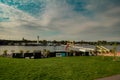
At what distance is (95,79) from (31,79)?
357 centimetres

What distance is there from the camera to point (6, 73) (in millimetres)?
12258

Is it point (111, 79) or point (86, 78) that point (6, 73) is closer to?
point (86, 78)

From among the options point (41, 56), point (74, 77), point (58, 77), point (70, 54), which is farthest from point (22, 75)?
point (70, 54)

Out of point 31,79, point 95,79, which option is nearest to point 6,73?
point 31,79

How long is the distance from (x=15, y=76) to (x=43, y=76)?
1.59 metres

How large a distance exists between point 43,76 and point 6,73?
2256mm

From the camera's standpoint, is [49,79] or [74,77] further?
[74,77]

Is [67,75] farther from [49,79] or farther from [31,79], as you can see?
[31,79]

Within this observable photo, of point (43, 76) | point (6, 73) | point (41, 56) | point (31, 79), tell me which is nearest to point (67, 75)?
point (43, 76)

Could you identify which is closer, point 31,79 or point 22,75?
point 31,79

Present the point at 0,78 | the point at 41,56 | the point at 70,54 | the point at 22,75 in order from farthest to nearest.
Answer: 1. the point at 70,54
2. the point at 41,56
3. the point at 22,75
4. the point at 0,78

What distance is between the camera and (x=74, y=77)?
12.1 meters

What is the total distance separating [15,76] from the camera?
456 inches

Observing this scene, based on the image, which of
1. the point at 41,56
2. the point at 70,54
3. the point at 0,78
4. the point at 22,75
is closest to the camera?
the point at 0,78
